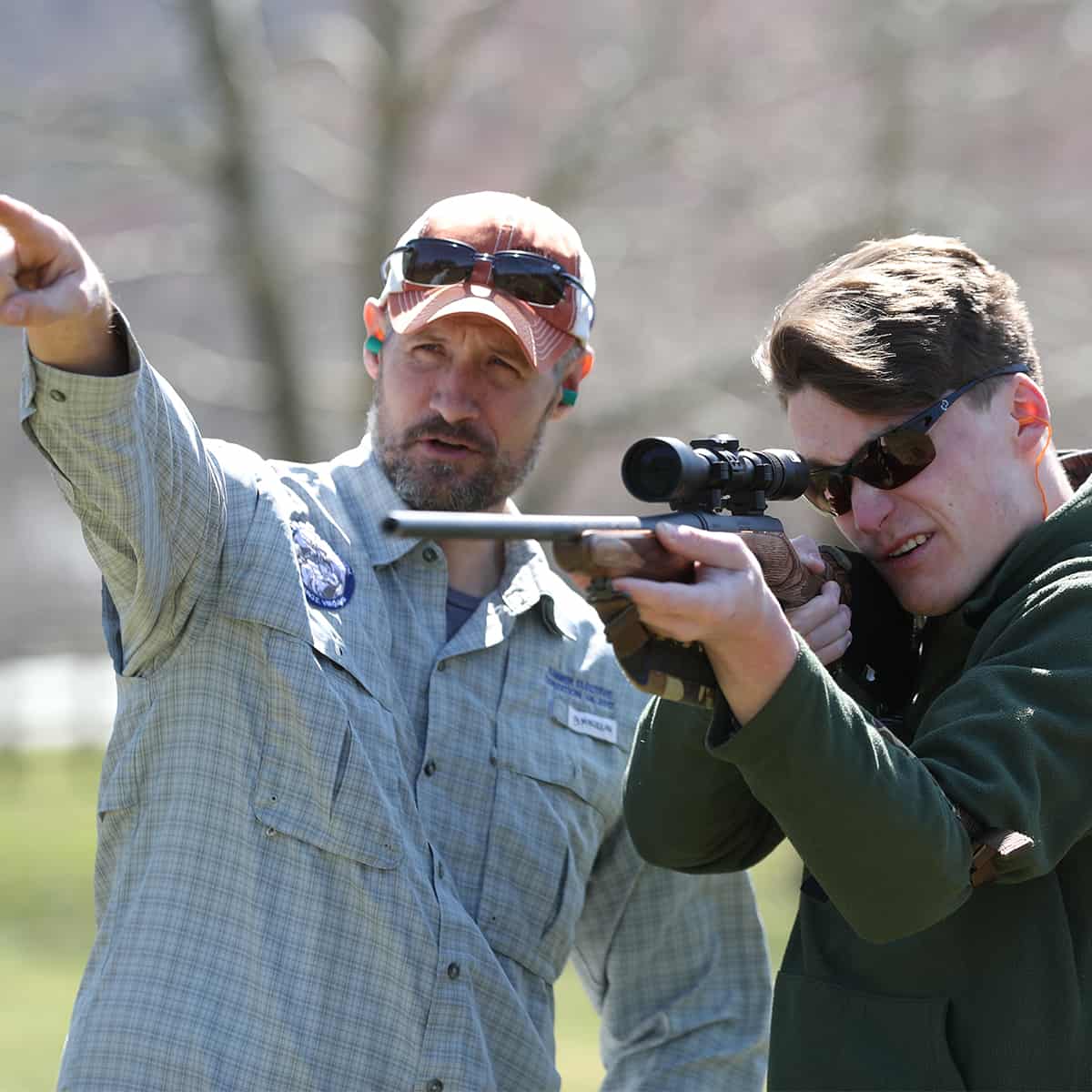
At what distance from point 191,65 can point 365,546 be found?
11.2 meters

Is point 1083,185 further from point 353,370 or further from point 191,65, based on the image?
point 191,65

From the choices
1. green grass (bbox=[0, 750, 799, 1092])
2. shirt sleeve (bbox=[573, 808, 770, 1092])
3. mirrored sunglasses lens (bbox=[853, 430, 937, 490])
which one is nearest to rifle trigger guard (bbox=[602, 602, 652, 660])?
mirrored sunglasses lens (bbox=[853, 430, 937, 490])

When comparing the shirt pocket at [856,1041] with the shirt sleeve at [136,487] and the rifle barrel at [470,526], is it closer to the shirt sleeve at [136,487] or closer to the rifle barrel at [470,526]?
the rifle barrel at [470,526]

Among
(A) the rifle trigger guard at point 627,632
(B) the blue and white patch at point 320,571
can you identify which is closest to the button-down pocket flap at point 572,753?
(B) the blue and white patch at point 320,571

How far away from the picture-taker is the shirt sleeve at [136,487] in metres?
3.40

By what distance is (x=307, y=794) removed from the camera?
152 inches

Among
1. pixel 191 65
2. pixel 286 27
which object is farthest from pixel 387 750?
pixel 286 27

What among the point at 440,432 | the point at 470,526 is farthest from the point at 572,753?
the point at 470,526

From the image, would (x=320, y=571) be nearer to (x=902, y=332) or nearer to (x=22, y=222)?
(x=22, y=222)

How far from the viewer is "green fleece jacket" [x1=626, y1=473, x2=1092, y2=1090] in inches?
113

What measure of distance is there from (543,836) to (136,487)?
138 cm

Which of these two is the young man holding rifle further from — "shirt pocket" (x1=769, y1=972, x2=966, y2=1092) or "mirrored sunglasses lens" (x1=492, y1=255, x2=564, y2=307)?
"mirrored sunglasses lens" (x1=492, y1=255, x2=564, y2=307)

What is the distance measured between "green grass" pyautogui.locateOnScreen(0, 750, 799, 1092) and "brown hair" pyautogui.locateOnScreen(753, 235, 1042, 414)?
20.3 feet

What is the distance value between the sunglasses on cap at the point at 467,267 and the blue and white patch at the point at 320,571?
80 centimetres
